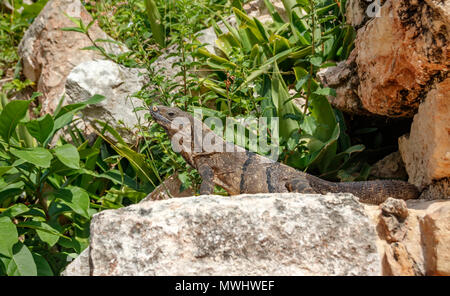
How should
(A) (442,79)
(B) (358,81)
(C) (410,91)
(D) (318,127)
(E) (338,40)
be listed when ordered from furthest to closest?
1. (E) (338,40)
2. (D) (318,127)
3. (B) (358,81)
4. (C) (410,91)
5. (A) (442,79)

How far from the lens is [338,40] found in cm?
577

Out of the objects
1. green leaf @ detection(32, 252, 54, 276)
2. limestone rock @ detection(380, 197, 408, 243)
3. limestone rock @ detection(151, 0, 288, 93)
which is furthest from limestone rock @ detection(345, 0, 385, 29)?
Result: green leaf @ detection(32, 252, 54, 276)

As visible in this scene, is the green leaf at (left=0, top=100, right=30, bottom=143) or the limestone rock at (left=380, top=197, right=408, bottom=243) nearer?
the limestone rock at (left=380, top=197, right=408, bottom=243)

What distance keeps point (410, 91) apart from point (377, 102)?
376mm

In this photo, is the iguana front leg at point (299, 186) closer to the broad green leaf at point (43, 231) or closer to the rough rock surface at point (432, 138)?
the rough rock surface at point (432, 138)

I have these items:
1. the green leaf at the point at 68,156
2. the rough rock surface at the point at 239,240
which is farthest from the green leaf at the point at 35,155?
the rough rock surface at the point at 239,240

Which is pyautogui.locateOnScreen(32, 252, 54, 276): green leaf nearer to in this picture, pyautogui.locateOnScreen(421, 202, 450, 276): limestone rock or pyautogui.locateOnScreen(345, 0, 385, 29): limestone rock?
pyautogui.locateOnScreen(421, 202, 450, 276): limestone rock

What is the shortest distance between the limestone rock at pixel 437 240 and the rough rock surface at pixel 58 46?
196 inches

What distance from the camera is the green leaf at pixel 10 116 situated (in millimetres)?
4438

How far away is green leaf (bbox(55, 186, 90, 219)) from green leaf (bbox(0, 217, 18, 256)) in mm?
541

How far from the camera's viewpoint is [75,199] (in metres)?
4.53

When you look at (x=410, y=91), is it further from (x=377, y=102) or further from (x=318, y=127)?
(x=318, y=127)

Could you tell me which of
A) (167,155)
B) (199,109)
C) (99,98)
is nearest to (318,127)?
(199,109)

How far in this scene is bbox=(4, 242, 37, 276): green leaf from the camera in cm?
409
